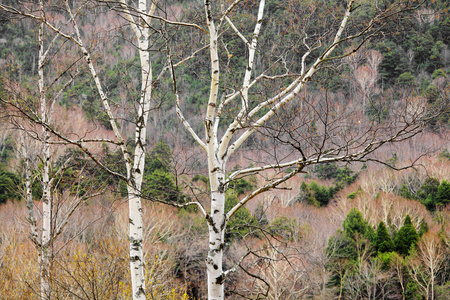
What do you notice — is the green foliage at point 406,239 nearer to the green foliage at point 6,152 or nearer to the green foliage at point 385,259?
the green foliage at point 385,259

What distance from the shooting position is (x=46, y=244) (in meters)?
5.23

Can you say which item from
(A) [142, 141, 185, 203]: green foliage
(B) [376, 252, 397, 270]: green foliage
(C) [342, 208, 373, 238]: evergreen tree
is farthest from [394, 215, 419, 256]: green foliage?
(A) [142, 141, 185, 203]: green foliage

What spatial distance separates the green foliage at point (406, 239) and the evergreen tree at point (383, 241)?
382mm

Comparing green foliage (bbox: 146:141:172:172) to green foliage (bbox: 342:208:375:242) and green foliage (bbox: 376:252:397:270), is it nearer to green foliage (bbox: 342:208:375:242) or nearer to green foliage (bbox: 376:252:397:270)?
green foliage (bbox: 342:208:375:242)

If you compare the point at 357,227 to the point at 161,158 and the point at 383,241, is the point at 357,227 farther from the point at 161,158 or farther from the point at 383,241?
the point at 161,158

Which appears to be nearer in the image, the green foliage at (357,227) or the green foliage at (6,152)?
the green foliage at (357,227)

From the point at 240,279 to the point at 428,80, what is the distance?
974 inches

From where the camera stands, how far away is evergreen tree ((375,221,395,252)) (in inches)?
575

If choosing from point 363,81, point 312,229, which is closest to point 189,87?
point 363,81

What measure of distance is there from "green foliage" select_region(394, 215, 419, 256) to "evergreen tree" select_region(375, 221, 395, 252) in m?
0.38

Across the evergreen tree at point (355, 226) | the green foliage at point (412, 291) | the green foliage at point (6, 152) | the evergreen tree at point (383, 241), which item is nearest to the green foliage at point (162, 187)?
the evergreen tree at point (355, 226)

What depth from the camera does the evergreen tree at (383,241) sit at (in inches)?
575

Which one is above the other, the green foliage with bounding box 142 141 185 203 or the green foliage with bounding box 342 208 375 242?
the green foliage with bounding box 342 208 375 242

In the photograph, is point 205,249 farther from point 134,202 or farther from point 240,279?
point 134,202
